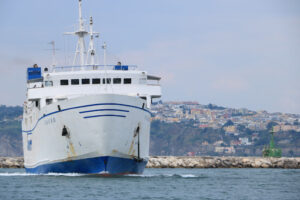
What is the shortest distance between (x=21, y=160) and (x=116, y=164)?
4903 cm

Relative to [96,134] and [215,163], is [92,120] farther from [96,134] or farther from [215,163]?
[215,163]

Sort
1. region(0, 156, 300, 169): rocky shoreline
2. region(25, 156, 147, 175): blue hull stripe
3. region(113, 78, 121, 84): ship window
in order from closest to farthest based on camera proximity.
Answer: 1. region(25, 156, 147, 175): blue hull stripe
2. region(113, 78, 121, 84): ship window
3. region(0, 156, 300, 169): rocky shoreline

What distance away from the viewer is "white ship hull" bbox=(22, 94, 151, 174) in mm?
49562

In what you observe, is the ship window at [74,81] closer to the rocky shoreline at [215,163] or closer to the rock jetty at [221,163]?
the rocky shoreline at [215,163]

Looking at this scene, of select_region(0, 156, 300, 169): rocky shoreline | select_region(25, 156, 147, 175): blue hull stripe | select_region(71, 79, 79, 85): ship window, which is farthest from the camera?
select_region(0, 156, 300, 169): rocky shoreline

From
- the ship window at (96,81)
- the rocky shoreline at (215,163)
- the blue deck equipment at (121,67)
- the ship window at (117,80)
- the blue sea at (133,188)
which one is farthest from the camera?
the rocky shoreline at (215,163)

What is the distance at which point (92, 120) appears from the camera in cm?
4950

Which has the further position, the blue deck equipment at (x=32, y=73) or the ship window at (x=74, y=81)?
the blue deck equipment at (x=32, y=73)

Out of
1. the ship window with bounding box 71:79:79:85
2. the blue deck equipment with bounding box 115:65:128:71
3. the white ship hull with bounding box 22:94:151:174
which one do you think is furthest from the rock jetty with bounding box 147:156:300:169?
the white ship hull with bounding box 22:94:151:174

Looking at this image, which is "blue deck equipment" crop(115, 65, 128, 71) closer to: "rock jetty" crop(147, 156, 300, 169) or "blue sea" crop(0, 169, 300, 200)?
"blue sea" crop(0, 169, 300, 200)

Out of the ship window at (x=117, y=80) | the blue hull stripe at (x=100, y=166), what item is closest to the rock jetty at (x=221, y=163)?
the ship window at (x=117, y=80)

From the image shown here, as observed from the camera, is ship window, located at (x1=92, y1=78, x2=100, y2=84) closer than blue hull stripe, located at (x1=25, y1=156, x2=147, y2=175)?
No

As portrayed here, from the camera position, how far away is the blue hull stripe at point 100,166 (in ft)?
164

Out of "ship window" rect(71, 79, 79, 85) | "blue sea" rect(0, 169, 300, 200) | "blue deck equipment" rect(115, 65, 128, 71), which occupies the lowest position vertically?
"blue sea" rect(0, 169, 300, 200)
